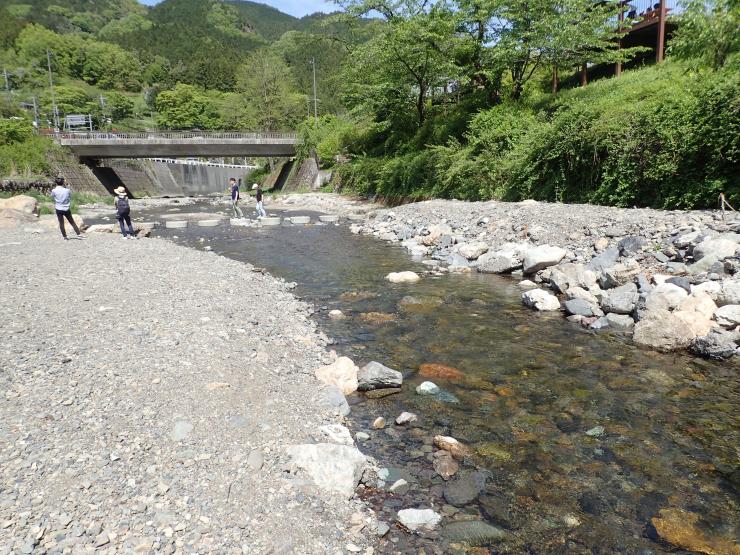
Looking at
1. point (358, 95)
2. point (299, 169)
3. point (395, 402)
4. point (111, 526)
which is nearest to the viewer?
point (111, 526)

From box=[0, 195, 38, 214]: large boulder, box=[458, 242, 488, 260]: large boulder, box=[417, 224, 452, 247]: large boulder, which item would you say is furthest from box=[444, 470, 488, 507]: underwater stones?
box=[0, 195, 38, 214]: large boulder

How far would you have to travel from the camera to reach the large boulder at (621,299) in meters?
8.47

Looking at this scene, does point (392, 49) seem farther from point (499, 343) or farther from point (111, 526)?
point (111, 526)

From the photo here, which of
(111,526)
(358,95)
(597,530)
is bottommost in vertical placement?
(597,530)

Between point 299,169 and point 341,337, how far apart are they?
149ft

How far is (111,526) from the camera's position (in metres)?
3.14

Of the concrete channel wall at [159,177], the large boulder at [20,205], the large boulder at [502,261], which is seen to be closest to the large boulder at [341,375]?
the large boulder at [502,261]

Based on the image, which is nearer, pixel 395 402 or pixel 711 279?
pixel 395 402

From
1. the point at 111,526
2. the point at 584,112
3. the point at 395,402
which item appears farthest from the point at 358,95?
the point at 111,526

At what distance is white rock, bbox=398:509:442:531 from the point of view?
3.73 meters

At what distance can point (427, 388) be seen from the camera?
6000 millimetres

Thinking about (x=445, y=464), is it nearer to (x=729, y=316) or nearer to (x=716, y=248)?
(x=729, y=316)

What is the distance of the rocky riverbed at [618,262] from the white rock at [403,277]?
149cm

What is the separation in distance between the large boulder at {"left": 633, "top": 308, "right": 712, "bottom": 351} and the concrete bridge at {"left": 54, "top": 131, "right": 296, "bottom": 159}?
157ft
